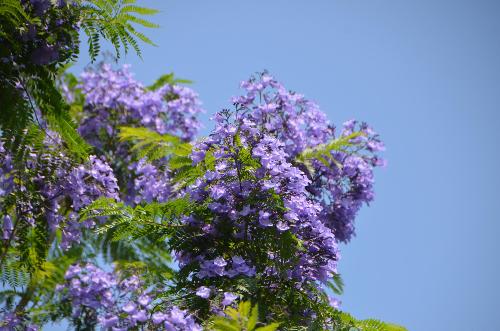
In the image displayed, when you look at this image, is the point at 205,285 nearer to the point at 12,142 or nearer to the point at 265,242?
the point at 265,242

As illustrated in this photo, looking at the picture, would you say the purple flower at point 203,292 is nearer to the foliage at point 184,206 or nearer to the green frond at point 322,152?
the foliage at point 184,206

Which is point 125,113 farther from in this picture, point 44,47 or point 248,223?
point 248,223

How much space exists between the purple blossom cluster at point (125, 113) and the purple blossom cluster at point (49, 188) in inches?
140

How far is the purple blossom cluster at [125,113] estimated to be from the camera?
31.1ft

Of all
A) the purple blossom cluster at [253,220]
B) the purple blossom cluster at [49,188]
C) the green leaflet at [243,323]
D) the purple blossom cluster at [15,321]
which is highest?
the purple blossom cluster at [49,188]

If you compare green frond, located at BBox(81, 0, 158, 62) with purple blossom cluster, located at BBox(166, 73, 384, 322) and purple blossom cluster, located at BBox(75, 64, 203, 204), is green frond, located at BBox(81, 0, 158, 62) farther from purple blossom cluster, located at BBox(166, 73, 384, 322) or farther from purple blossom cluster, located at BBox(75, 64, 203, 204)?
purple blossom cluster, located at BBox(75, 64, 203, 204)

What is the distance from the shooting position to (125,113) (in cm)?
961

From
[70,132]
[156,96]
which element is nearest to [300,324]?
[70,132]

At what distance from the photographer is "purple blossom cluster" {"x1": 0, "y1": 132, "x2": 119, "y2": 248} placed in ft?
17.5

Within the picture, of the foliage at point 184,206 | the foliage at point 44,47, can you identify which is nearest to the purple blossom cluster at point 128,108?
the foliage at point 184,206

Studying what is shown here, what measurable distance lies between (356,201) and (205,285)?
338cm

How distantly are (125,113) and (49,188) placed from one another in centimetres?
417

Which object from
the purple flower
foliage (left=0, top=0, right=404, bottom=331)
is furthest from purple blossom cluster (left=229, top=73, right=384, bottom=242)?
the purple flower

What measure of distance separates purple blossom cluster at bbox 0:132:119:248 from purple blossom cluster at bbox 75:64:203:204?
357 cm
